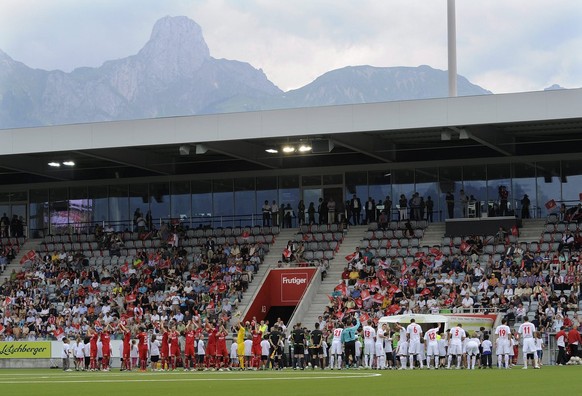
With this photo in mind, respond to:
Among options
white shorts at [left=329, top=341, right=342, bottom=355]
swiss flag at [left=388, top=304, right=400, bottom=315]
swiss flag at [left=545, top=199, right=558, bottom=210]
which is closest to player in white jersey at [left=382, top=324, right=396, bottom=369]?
white shorts at [left=329, top=341, right=342, bottom=355]

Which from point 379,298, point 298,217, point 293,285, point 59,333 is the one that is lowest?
point 59,333

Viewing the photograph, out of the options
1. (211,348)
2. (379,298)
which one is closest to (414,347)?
(379,298)

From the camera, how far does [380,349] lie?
3148 centimetres

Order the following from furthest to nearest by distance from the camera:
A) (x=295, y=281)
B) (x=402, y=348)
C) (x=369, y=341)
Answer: (x=295, y=281)
(x=369, y=341)
(x=402, y=348)

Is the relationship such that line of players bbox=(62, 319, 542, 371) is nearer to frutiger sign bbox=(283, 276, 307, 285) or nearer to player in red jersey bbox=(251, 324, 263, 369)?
player in red jersey bbox=(251, 324, 263, 369)

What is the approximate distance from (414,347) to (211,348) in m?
6.84

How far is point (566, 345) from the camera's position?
103 ft

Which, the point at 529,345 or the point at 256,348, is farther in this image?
the point at 256,348

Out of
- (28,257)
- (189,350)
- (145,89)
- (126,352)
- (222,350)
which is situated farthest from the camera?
Result: (145,89)

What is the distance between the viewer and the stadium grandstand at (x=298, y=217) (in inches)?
1457

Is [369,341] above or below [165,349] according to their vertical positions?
above

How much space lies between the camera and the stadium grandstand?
37000 mm

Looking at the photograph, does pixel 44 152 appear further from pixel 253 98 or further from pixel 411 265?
pixel 253 98

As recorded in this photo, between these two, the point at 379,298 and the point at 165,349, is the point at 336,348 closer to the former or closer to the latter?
the point at 379,298
